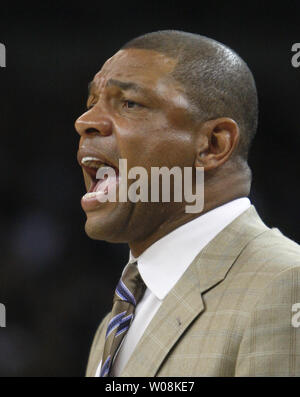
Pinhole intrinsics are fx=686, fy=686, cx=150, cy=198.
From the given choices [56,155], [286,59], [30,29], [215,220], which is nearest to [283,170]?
[286,59]

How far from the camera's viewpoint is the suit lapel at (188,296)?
41.1 inches

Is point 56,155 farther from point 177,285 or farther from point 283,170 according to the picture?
point 177,285

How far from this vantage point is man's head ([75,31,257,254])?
3.89 ft

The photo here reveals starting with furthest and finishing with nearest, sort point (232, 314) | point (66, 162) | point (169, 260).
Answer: point (66, 162) < point (169, 260) < point (232, 314)

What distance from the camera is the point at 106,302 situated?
2.69 m

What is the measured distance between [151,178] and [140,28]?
1.56 metres

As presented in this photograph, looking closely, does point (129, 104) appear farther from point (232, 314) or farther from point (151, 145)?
point (232, 314)

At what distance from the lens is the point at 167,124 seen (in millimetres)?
1185

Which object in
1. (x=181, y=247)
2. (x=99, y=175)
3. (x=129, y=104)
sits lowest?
(x=181, y=247)

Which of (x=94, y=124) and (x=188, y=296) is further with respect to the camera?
(x=94, y=124)

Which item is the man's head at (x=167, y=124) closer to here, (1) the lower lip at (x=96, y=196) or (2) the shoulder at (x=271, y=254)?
(1) the lower lip at (x=96, y=196)

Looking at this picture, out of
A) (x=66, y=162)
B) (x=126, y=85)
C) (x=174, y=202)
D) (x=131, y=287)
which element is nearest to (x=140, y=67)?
(x=126, y=85)

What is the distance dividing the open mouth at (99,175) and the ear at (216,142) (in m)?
0.15

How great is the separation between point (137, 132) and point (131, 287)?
0.27m
